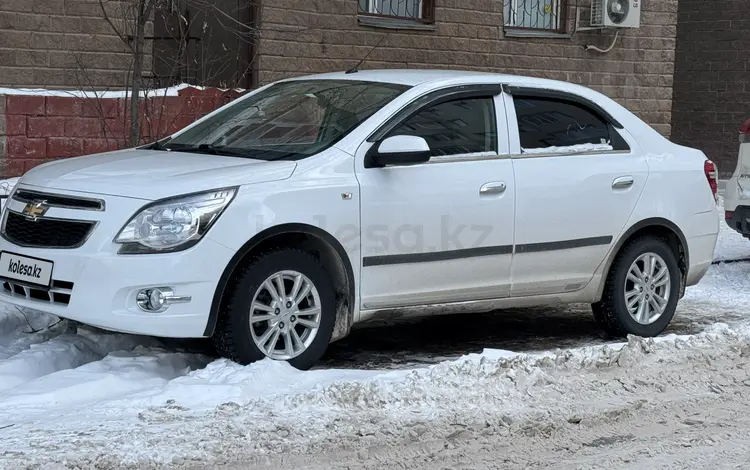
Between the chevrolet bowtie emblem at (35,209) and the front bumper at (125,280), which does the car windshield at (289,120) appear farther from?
the chevrolet bowtie emblem at (35,209)

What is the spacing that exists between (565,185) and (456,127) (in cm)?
77

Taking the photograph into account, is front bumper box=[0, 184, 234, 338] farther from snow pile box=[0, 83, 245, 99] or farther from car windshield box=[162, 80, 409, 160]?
snow pile box=[0, 83, 245, 99]

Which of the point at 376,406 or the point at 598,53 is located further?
the point at 598,53

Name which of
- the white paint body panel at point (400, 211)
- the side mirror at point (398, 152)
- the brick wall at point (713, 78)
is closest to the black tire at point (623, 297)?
the white paint body panel at point (400, 211)

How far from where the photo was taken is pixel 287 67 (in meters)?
12.9

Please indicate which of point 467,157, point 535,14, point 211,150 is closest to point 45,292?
point 211,150

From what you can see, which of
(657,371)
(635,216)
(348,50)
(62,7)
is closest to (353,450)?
(657,371)

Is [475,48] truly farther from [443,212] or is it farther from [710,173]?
[443,212]

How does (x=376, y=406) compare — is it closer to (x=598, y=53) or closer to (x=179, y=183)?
(x=179, y=183)

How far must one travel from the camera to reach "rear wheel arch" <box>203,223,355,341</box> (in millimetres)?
6172

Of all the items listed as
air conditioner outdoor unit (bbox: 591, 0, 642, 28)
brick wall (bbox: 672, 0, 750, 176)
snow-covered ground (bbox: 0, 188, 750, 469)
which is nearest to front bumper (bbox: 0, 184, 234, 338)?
snow-covered ground (bbox: 0, 188, 750, 469)

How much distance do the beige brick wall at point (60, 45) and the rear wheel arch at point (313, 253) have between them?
5536 millimetres

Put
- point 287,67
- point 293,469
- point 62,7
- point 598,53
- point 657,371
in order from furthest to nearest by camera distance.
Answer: point 598,53, point 287,67, point 62,7, point 657,371, point 293,469

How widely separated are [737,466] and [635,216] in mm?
2644
